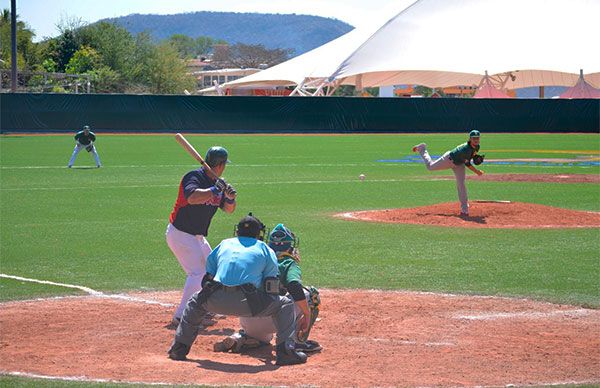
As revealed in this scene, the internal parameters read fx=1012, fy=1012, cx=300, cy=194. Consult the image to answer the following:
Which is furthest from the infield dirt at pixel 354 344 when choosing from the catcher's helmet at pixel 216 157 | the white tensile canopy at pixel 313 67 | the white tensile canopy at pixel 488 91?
the white tensile canopy at pixel 313 67

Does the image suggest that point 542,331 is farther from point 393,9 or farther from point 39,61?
point 39,61

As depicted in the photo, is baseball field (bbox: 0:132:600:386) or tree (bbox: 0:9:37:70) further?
tree (bbox: 0:9:37:70)

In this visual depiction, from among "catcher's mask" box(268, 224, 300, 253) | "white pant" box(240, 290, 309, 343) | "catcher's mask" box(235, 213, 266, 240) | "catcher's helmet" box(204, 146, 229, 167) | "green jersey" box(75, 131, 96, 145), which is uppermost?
"catcher's helmet" box(204, 146, 229, 167)

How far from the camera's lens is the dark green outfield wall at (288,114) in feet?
180

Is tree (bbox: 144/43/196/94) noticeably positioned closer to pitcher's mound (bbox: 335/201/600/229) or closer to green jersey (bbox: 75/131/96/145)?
green jersey (bbox: 75/131/96/145)

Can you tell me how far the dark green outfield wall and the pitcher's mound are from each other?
3569cm

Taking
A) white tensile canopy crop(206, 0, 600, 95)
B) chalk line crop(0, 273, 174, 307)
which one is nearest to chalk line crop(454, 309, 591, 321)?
chalk line crop(0, 273, 174, 307)

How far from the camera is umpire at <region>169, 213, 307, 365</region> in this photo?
864 cm

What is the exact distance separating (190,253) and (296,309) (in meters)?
1.64

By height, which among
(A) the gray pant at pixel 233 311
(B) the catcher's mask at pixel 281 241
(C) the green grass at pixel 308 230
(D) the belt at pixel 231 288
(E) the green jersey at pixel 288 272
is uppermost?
(B) the catcher's mask at pixel 281 241

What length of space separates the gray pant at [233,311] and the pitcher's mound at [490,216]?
1130 cm

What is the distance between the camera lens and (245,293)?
28.3 feet

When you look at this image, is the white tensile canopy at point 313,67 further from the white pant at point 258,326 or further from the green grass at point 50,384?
the green grass at point 50,384

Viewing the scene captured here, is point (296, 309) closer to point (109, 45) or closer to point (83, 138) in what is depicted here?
point (83, 138)
